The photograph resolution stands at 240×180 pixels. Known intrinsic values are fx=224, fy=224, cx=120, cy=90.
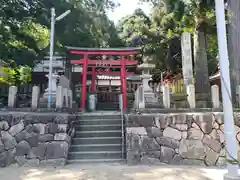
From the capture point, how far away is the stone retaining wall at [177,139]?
6.13 m

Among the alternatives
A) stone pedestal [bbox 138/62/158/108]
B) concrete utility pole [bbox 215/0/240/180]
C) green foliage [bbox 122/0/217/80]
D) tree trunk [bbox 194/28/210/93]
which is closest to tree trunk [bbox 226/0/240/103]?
green foliage [bbox 122/0/217/80]

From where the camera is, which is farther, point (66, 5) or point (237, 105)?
point (66, 5)

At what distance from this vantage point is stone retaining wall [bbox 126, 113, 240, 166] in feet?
20.1

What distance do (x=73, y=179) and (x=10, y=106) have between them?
4672 millimetres

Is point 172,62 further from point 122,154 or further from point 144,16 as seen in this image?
point 122,154

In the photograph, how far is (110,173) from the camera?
16.7ft

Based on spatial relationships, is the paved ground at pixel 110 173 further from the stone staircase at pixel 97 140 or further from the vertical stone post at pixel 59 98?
the vertical stone post at pixel 59 98

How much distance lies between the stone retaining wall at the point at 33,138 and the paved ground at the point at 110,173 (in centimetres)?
37

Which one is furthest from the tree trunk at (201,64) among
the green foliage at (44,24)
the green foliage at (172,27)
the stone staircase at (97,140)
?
the stone staircase at (97,140)

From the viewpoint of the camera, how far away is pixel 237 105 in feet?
24.4

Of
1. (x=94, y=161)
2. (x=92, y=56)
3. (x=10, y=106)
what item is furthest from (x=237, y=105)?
(x=10, y=106)

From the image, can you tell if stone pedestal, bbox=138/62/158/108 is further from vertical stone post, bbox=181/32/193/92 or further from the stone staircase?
the stone staircase

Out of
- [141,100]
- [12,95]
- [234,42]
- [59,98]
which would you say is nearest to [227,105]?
[141,100]

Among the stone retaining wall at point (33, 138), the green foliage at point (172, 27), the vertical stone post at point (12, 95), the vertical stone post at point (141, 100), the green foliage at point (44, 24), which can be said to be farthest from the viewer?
the green foliage at point (44, 24)
